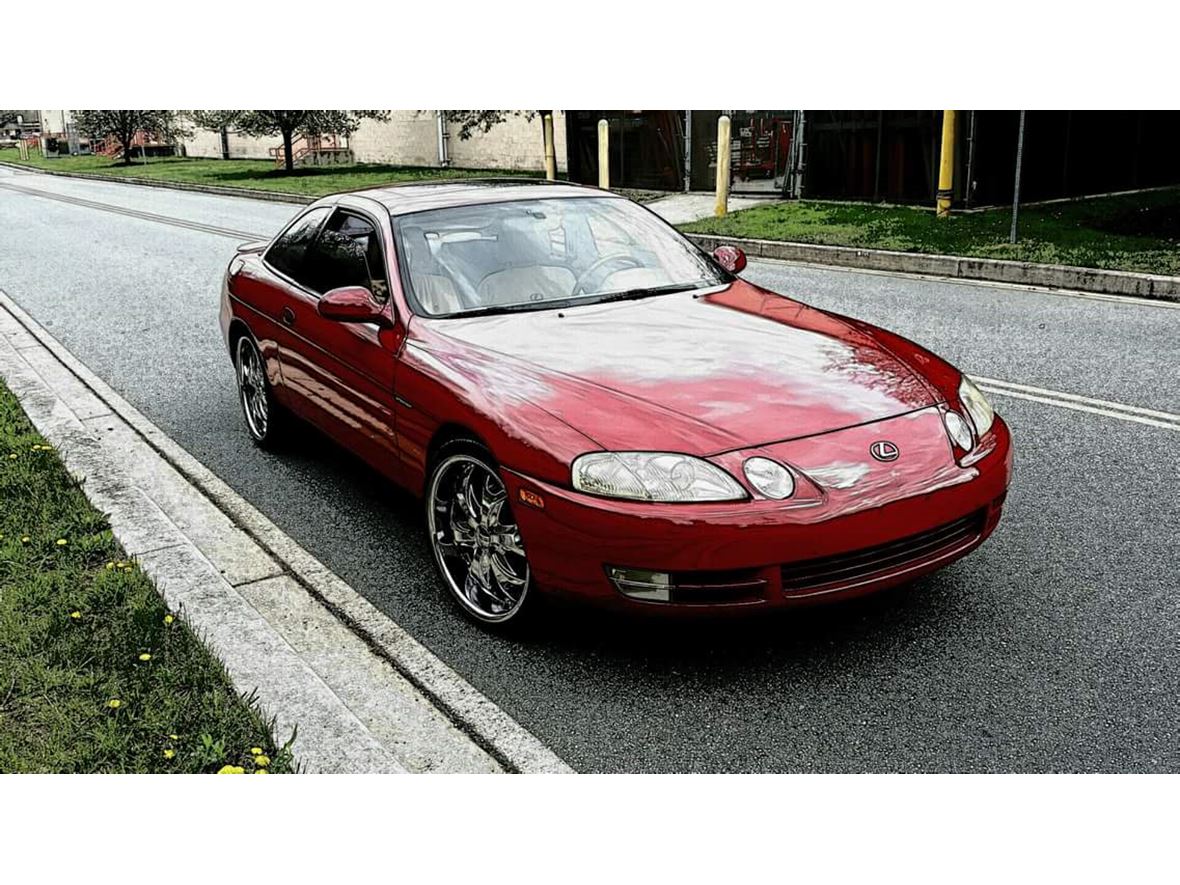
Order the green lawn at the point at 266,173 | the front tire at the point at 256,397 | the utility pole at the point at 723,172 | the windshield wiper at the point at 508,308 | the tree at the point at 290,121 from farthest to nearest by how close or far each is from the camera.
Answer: the tree at the point at 290,121, the green lawn at the point at 266,173, the utility pole at the point at 723,172, the front tire at the point at 256,397, the windshield wiper at the point at 508,308

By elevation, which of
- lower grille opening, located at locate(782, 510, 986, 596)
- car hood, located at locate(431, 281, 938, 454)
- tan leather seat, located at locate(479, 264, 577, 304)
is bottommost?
lower grille opening, located at locate(782, 510, 986, 596)

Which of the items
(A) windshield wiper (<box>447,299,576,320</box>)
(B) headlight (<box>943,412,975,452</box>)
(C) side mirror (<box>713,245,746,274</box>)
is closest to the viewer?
(B) headlight (<box>943,412,975,452</box>)

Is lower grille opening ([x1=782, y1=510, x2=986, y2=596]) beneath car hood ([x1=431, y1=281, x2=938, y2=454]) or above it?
beneath

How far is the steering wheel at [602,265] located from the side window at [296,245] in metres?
1.45

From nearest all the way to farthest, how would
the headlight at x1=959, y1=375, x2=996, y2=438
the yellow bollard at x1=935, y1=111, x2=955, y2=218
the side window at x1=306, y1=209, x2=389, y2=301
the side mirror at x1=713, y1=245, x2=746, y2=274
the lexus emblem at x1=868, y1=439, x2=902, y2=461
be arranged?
the lexus emblem at x1=868, y1=439, x2=902, y2=461, the headlight at x1=959, y1=375, x2=996, y2=438, the side window at x1=306, y1=209, x2=389, y2=301, the side mirror at x1=713, y1=245, x2=746, y2=274, the yellow bollard at x1=935, y1=111, x2=955, y2=218

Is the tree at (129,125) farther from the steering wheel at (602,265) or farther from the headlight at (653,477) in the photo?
the headlight at (653,477)

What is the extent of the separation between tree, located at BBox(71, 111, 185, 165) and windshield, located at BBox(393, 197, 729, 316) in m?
29.0

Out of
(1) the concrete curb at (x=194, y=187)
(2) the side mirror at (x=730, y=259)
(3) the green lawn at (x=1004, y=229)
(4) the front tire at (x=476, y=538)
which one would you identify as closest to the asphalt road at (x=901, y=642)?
(4) the front tire at (x=476, y=538)

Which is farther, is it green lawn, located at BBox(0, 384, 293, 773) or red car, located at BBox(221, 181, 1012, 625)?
red car, located at BBox(221, 181, 1012, 625)

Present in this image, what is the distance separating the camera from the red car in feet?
10.8

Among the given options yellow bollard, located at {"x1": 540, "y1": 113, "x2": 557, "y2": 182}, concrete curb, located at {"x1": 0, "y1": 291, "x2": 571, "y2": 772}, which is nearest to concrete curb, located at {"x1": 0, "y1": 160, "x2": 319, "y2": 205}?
yellow bollard, located at {"x1": 540, "y1": 113, "x2": 557, "y2": 182}

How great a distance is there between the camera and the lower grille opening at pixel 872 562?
330cm

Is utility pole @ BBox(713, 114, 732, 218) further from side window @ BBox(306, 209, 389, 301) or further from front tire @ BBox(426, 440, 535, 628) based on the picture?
front tire @ BBox(426, 440, 535, 628)

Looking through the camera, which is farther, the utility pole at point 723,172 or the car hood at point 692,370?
the utility pole at point 723,172
